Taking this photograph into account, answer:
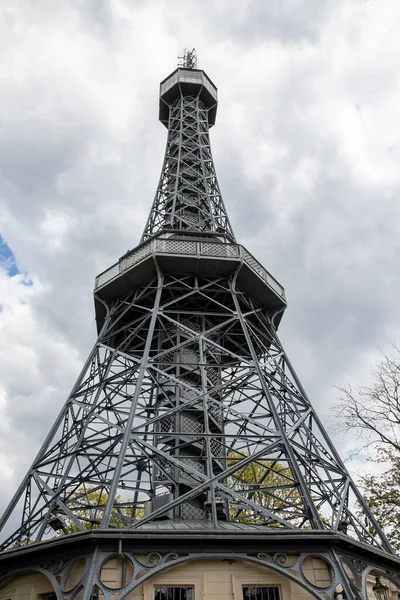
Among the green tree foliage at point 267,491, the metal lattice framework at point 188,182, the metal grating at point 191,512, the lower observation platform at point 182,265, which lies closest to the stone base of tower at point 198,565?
the green tree foliage at point 267,491

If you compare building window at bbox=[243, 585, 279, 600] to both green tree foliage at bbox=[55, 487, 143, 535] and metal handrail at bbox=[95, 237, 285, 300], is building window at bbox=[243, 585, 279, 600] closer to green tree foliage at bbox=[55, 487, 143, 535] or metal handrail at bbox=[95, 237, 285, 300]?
green tree foliage at bbox=[55, 487, 143, 535]

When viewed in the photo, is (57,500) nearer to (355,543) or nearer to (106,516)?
(106,516)

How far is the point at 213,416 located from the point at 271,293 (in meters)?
5.59

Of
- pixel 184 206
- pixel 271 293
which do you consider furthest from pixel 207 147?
pixel 271 293

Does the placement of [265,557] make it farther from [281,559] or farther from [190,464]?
[190,464]

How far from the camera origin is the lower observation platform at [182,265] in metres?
16.8

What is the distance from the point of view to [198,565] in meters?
9.65

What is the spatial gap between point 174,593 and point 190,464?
4.51 meters

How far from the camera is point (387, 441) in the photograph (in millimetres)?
18172

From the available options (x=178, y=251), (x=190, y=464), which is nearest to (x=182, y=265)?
(x=178, y=251)

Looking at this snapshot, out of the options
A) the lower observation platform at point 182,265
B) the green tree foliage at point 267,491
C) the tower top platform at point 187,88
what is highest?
the tower top platform at point 187,88

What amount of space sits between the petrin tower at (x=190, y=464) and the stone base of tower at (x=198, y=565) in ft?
0.09

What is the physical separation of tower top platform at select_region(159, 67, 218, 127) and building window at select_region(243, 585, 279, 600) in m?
28.9

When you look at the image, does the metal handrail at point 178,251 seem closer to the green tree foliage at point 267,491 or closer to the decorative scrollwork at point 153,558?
the green tree foliage at point 267,491
